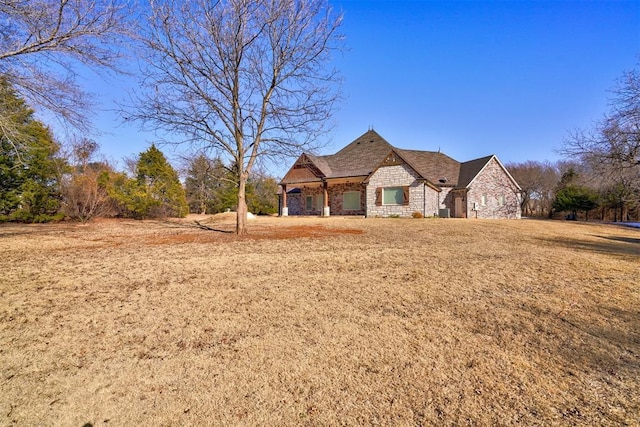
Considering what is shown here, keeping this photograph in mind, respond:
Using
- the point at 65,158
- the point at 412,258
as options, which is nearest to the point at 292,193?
the point at 65,158

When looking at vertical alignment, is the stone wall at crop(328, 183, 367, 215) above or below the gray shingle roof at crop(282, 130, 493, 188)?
below

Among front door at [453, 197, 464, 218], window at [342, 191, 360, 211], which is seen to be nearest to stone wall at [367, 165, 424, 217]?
window at [342, 191, 360, 211]

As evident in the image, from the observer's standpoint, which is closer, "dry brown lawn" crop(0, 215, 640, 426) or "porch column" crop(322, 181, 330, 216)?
"dry brown lawn" crop(0, 215, 640, 426)

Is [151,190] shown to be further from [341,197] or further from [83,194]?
[341,197]

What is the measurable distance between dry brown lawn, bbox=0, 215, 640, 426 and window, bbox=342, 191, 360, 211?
18953 millimetres

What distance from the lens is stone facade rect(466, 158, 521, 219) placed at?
22672 mm

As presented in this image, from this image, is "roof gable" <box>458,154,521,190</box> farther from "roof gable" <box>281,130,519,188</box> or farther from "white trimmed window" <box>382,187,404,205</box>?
"white trimmed window" <box>382,187,404,205</box>

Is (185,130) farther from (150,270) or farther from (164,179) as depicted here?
(164,179)

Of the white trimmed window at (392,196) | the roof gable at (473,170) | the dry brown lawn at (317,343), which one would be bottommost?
the dry brown lawn at (317,343)

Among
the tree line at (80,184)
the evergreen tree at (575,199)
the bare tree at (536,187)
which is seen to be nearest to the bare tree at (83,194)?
the tree line at (80,184)

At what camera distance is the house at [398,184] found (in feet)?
72.4

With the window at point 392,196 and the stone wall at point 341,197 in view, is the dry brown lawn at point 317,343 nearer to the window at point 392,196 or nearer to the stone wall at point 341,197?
the window at point 392,196

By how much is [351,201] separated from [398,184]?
15.2 feet

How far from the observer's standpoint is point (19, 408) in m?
2.19
